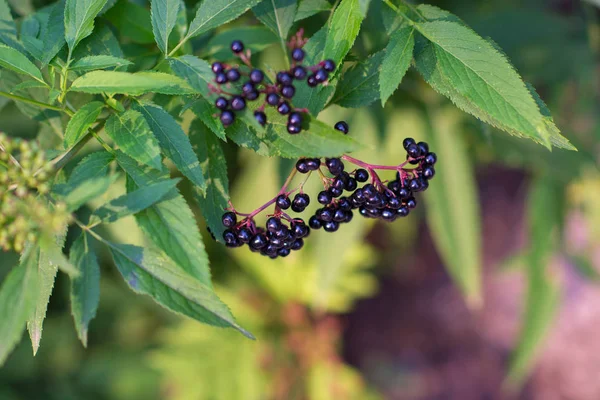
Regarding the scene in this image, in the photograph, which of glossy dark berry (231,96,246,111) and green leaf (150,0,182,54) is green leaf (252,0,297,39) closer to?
green leaf (150,0,182,54)

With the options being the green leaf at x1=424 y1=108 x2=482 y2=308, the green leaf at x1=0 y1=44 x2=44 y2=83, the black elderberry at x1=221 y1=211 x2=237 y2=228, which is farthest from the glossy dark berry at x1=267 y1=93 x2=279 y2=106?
the green leaf at x1=424 y1=108 x2=482 y2=308

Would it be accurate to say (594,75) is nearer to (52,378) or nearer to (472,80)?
(472,80)

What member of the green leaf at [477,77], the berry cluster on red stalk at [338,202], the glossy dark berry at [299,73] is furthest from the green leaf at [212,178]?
the green leaf at [477,77]

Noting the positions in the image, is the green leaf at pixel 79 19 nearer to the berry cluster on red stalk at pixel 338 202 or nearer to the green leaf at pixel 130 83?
the green leaf at pixel 130 83

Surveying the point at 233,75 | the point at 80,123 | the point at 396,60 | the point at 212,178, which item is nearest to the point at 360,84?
the point at 396,60

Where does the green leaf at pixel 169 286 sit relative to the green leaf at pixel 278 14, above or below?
below

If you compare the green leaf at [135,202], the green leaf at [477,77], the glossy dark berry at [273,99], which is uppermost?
the green leaf at [477,77]

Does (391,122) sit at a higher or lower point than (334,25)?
lower

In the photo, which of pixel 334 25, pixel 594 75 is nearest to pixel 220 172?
pixel 334 25
